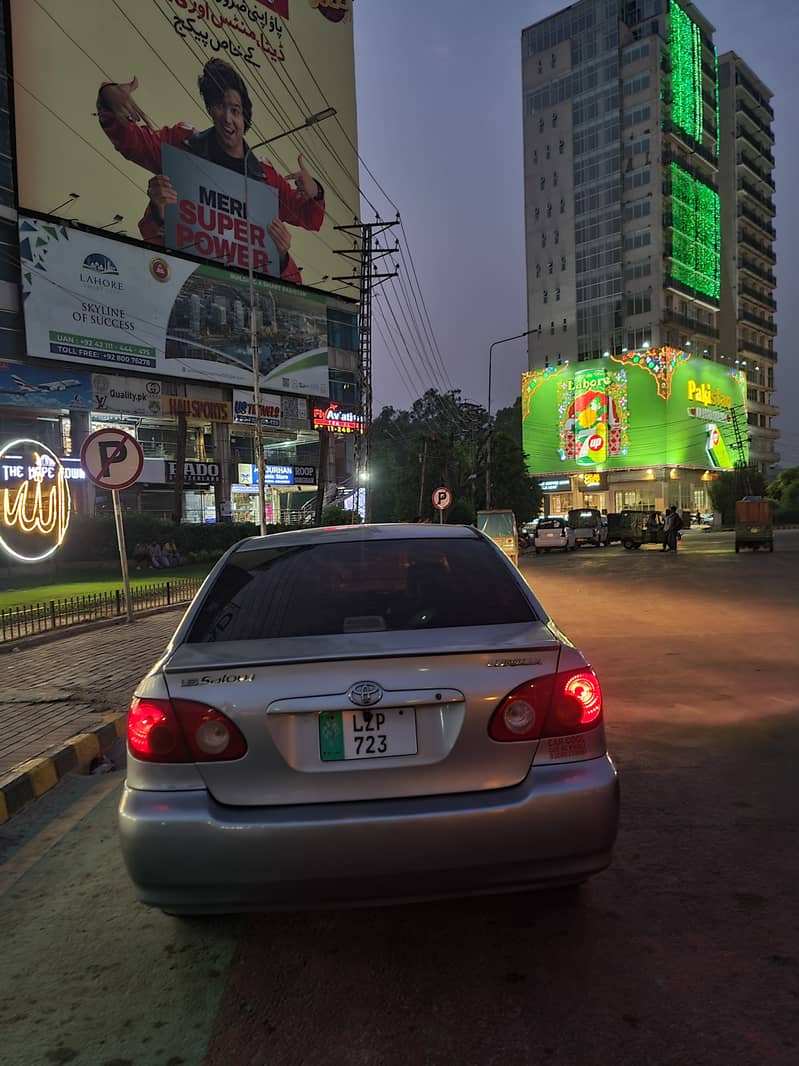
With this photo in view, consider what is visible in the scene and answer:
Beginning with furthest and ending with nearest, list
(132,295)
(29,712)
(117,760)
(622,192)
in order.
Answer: (622,192) < (132,295) < (29,712) < (117,760)

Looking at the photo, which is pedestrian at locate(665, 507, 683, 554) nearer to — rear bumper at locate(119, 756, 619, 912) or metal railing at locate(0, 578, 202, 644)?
metal railing at locate(0, 578, 202, 644)

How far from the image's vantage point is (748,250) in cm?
9206

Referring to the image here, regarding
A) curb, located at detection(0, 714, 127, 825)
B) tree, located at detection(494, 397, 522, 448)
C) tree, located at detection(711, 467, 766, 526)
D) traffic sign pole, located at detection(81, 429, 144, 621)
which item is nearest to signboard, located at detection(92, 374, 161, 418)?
traffic sign pole, located at detection(81, 429, 144, 621)

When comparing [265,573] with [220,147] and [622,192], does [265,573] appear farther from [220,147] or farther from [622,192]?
[622,192]

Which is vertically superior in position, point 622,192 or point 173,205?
point 622,192

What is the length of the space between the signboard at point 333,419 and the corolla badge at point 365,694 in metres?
46.7

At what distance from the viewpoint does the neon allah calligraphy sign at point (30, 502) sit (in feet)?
43.1

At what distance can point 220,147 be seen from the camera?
47.0 metres

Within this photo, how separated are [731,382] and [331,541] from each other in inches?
3314

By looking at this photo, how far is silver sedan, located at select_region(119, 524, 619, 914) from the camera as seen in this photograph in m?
2.45

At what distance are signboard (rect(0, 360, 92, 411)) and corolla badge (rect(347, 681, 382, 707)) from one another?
3686 cm

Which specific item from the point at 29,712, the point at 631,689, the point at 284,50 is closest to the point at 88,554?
the point at 29,712

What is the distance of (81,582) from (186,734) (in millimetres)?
17108

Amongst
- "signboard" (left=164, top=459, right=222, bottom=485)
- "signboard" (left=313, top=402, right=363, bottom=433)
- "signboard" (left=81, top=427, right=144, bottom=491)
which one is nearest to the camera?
"signboard" (left=81, top=427, right=144, bottom=491)
